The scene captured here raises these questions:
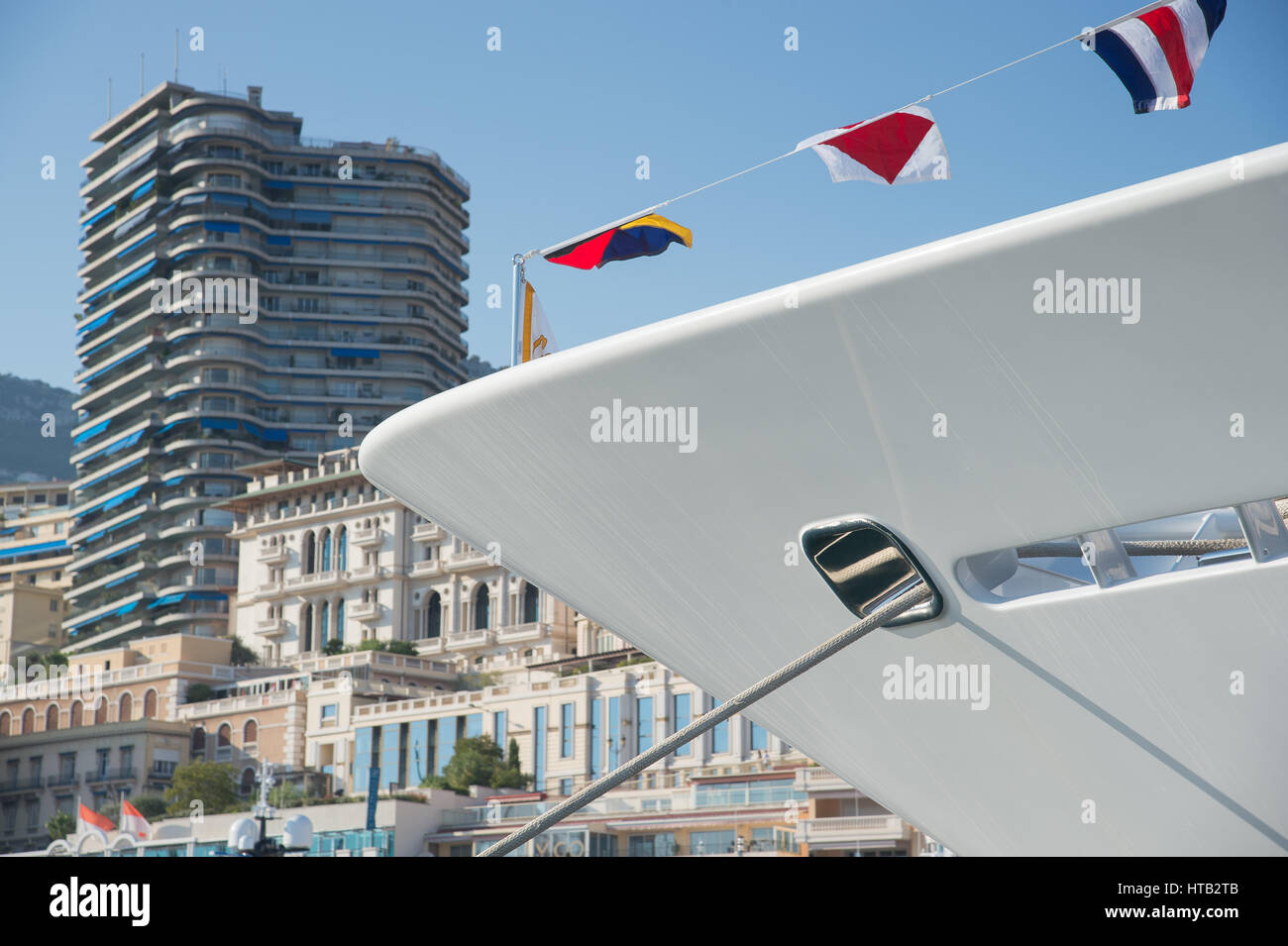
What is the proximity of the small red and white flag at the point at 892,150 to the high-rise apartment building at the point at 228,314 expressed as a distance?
81.2 metres

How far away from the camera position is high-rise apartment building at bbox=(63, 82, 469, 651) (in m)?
88.3

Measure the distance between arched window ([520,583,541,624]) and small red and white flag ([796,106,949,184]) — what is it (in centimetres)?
5912

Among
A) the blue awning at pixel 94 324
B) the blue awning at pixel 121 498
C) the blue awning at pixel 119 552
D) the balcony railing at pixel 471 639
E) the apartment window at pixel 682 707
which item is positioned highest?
the blue awning at pixel 94 324

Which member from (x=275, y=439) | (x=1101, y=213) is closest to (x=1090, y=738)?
(x=1101, y=213)

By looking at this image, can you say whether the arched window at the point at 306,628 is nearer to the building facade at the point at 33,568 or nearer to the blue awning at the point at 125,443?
the building facade at the point at 33,568

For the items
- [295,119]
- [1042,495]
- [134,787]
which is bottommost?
[134,787]

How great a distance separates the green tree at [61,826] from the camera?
51.5 m

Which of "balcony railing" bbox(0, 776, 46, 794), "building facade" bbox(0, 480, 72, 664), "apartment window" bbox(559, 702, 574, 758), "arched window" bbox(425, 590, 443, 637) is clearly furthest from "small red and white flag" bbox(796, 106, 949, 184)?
"building facade" bbox(0, 480, 72, 664)

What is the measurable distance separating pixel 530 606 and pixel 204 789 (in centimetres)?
2089

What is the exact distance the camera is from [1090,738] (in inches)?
211

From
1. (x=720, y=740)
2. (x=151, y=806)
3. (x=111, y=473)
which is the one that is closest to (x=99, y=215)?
(x=111, y=473)

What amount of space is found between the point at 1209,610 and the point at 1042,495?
0.71 meters

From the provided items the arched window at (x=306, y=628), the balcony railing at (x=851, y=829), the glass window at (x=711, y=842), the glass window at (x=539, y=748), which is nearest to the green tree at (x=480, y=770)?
the glass window at (x=539, y=748)
